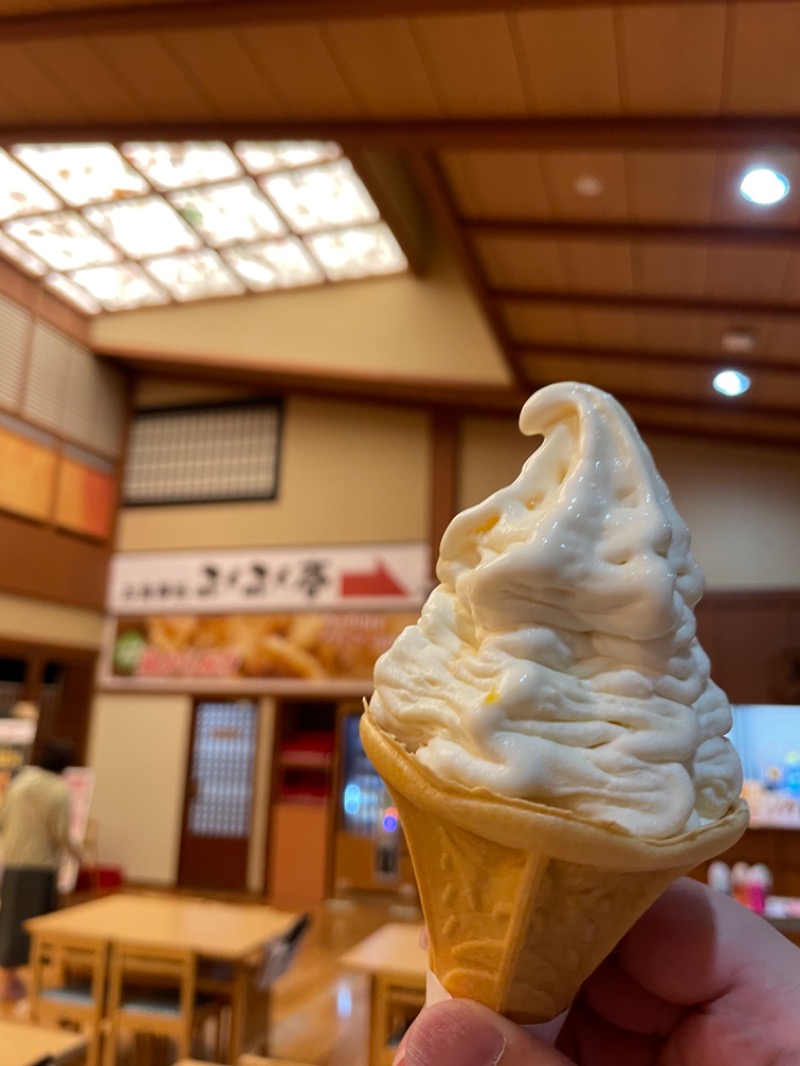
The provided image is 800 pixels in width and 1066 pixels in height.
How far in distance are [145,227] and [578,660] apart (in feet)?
26.0

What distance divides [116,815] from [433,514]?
5.10 m

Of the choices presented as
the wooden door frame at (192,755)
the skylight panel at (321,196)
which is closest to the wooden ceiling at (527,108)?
the skylight panel at (321,196)

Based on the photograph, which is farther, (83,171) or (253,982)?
(83,171)

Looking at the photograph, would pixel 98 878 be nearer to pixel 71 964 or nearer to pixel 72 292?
pixel 71 964

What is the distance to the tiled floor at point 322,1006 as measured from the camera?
4.37 metres

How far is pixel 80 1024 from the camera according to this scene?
405 centimetres

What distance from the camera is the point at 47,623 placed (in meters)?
8.96

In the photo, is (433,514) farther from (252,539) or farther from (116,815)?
(116,815)

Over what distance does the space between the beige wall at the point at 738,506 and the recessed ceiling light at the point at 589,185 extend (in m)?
3.90

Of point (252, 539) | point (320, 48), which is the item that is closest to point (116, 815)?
point (252, 539)

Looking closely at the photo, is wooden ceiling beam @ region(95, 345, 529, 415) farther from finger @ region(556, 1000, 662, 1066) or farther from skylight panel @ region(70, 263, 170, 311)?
finger @ region(556, 1000, 662, 1066)

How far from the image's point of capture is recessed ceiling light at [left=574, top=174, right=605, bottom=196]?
431 cm

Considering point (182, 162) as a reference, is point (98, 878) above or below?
below

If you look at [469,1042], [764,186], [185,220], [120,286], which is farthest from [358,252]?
[469,1042]
